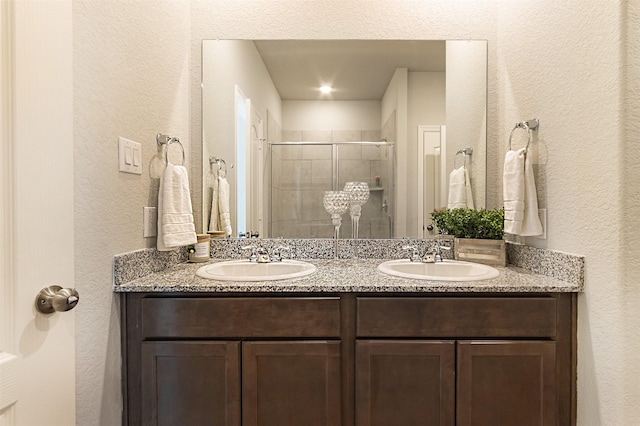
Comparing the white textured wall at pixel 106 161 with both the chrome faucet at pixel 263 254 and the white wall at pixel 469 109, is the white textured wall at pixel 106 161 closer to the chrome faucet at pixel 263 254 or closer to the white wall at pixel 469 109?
the chrome faucet at pixel 263 254

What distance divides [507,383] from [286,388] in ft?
2.62

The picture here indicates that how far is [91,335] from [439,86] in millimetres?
1895

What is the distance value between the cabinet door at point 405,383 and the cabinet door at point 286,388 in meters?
0.11

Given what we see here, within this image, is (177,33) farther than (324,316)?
Yes

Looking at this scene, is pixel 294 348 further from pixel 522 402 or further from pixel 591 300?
pixel 591 300

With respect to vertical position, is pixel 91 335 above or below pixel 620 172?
below

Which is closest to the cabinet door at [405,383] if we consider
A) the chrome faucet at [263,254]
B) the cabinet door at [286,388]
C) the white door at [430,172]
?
the cabinet door at [286,388]

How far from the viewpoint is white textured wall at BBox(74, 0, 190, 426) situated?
3.57ft

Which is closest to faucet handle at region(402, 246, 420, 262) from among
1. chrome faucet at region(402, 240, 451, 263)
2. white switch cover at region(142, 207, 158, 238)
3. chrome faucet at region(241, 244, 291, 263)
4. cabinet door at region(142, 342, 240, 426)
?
chrome faucet at region(402, 240, 451, 263)

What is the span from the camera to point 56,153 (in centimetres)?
82

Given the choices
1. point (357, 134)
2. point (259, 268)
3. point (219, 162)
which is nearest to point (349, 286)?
point (259, 268)

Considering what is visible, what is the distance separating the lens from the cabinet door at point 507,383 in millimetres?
1262

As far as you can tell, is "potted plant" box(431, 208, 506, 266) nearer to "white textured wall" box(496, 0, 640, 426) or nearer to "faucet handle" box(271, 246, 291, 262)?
"white textured wall" box(496, 0, 640, 426)

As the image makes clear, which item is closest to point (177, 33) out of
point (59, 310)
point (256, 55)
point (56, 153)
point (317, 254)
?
point (256, 55)
